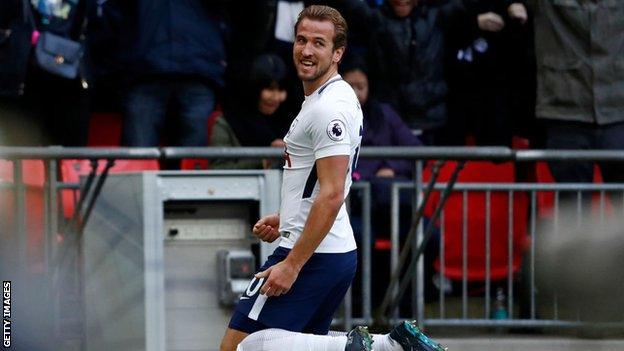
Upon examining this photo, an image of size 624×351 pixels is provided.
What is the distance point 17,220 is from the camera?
29.0ft

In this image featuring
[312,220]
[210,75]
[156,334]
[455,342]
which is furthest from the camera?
[210,75]

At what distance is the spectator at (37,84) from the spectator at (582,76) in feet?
10.4

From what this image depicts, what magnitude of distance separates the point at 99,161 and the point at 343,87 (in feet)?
8.91

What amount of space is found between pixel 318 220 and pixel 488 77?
15.8ft

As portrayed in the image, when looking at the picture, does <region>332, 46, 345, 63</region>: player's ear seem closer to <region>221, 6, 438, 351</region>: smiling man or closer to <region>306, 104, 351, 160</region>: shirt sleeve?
<region>221, 6, 438, 351</region>: smiling man

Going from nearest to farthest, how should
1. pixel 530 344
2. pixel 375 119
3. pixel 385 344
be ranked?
pixel 385 344, pixel 530 344, pixel 375 119

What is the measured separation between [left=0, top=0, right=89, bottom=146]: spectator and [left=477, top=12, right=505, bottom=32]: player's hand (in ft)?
9.30

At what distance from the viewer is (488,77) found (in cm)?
1099

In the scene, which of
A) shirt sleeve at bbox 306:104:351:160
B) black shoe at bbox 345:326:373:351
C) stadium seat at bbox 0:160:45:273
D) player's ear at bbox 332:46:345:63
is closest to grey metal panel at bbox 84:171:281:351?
stadium seat at bbox 0:160:45:273

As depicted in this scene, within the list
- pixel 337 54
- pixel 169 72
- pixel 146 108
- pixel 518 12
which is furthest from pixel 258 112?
pixel 337 54

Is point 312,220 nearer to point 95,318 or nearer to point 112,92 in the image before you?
point 95,318

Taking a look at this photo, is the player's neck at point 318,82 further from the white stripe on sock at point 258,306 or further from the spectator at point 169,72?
the spectator at point 169,72

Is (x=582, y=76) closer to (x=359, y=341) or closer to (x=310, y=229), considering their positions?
(x=359, y=341)

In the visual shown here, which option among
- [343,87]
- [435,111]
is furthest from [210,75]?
[343,87]
